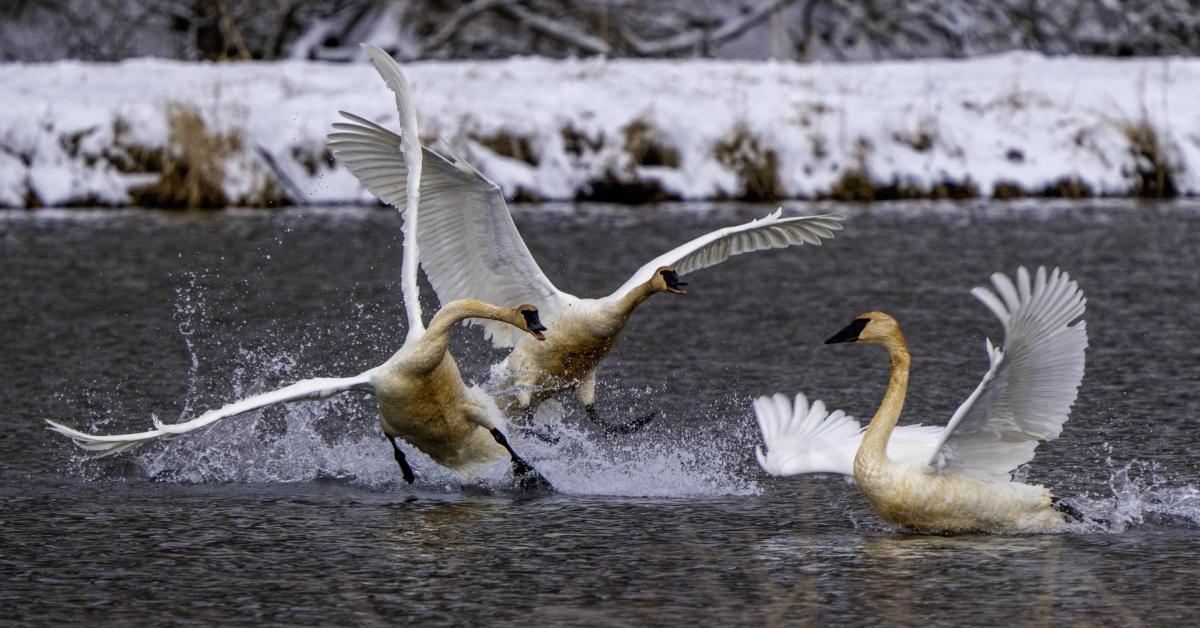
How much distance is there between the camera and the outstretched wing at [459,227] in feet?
30.7

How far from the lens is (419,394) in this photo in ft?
26.4

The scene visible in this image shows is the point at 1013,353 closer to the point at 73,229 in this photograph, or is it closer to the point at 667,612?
the point at 667,612

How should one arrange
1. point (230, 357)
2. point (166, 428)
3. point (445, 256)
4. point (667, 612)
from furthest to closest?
point (230, 357)
point (445, 256)
point (166, 428)
point (667, 612)

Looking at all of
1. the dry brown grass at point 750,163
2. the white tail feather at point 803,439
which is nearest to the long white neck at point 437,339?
the white tail feather at point 803,439

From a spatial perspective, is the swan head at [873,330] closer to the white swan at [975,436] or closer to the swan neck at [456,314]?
the white swan at [975,436]

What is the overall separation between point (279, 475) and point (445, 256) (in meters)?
1.73

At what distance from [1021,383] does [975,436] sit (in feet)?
0.98

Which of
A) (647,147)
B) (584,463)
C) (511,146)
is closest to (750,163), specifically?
(647,147)

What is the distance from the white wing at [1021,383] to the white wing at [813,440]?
244 mm

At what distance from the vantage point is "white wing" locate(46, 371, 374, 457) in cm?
753

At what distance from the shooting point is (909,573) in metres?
6.45

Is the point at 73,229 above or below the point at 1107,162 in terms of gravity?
below

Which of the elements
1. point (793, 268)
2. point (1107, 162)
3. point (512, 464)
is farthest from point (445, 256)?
point (1107, 162)

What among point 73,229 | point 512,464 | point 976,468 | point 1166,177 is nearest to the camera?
point 976,468
